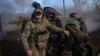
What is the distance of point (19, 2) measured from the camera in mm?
16719

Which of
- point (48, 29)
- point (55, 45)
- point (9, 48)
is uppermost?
point (48, 29)

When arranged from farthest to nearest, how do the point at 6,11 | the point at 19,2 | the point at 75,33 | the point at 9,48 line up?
1. the point at 19,2
2. the point at 6,11
3. the point at 9,48
4. the point at 75,33

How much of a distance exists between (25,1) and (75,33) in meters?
8.26

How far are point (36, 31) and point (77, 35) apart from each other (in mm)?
1299

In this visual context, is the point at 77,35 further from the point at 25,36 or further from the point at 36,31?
the point at 25,36

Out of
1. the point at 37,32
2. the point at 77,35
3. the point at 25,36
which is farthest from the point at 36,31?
the point at 77,35

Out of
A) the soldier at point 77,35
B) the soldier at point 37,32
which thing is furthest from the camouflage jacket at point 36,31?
the soldier at point 77,35

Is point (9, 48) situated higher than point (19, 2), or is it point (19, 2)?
point (19, 2)

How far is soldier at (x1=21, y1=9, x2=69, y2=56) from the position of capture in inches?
286

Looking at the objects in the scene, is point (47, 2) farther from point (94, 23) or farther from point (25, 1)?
point (94, 23)

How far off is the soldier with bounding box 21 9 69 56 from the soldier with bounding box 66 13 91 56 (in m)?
1.03

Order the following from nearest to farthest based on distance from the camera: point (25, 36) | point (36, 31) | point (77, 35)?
point (25, 36) → point (36, 31) → point (77, 35)

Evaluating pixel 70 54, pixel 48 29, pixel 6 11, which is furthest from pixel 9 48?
pixel 48 29

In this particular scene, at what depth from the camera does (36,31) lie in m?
7.38
